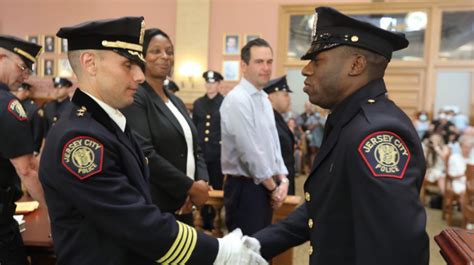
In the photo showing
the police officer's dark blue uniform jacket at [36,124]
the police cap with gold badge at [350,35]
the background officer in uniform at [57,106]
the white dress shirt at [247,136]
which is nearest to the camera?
the police cap with gold badge at [350,35]

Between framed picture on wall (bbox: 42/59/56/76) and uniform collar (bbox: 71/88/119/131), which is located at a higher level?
framed picture on wall (bbox: 42/59/56/76)

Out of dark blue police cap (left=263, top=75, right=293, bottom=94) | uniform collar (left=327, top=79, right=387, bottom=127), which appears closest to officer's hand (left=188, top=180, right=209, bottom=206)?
uniform collar (left=327, top=79, right=387, bottom=127)

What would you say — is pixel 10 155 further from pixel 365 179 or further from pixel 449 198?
pixel 449 198

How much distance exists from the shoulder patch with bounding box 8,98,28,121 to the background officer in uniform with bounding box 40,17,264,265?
70cm

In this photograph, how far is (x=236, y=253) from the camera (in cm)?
133

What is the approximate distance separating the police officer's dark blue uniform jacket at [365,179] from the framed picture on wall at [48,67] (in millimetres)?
9232

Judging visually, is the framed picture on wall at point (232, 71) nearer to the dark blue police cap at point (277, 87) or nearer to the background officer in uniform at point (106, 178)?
the dark blue police cap at point (277, 87)

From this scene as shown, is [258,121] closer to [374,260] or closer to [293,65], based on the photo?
[374,260]

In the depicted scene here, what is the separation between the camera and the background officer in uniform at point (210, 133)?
4.61 meters

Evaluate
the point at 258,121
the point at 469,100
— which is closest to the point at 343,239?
the point at 258,121

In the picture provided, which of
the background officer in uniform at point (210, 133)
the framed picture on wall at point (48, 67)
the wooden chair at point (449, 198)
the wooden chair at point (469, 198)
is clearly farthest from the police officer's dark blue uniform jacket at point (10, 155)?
the framed picture on wall at point (48, 67)

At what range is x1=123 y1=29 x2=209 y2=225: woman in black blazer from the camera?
1878 mm

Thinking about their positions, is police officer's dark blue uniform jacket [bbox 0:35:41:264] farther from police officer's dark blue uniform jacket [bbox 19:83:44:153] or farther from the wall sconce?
the wall sconce

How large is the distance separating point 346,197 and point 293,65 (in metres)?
7.66
